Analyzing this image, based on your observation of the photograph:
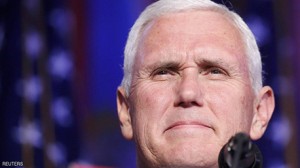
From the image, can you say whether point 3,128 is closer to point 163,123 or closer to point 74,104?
point 74,104

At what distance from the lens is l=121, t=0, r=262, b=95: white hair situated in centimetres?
150

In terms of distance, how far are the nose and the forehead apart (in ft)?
0.23

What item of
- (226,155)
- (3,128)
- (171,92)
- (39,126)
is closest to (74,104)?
(39,126)

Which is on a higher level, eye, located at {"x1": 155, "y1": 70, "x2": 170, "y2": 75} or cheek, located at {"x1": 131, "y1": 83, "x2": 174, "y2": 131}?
eye, located at {"x1": 155, "y1": 70, "x2": 170, "y2": 75}

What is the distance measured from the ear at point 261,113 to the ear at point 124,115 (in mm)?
353

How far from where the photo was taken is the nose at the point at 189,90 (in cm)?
128

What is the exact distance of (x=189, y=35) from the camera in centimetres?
143

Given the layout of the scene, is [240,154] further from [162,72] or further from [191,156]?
[162,72]

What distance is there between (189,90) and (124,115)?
321mm

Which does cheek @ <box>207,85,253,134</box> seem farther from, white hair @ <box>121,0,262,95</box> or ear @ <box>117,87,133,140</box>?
ear @ <box>117,87,133,140</box>

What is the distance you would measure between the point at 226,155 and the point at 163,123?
1.52 feet
